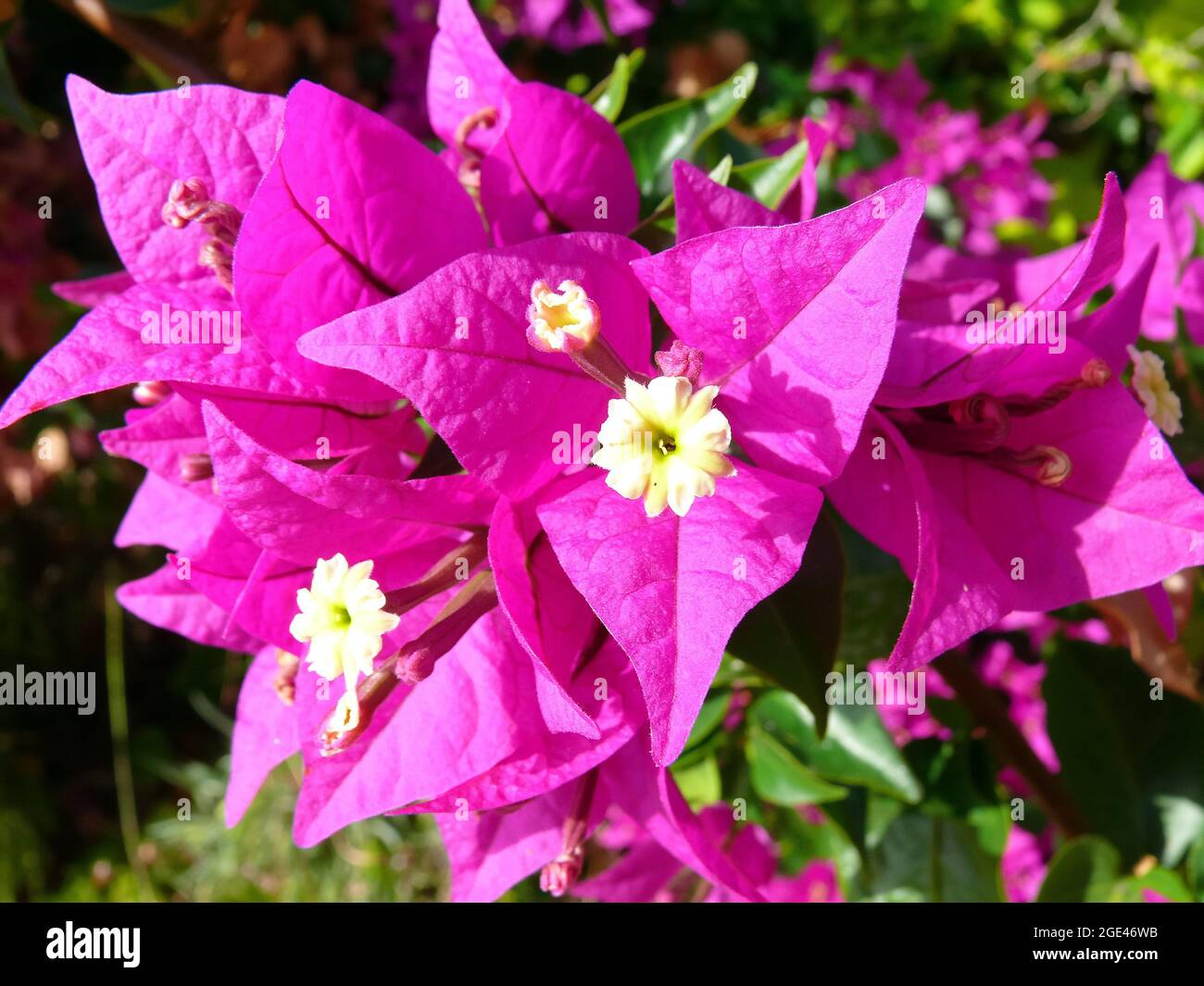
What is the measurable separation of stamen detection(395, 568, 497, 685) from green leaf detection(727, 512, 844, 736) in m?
0.14

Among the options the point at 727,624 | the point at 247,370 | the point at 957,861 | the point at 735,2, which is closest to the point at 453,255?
the point at 247,370

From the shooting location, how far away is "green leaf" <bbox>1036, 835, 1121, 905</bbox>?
72 centimetres

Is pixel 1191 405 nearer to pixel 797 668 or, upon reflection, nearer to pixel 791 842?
pixel 797 668

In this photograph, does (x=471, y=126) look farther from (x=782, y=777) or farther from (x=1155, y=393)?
(x=782, y=777)

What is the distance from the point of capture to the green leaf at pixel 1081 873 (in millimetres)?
721

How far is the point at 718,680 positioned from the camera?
2.58 feet

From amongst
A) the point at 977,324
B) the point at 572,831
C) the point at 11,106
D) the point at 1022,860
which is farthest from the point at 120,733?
the point at 977,324

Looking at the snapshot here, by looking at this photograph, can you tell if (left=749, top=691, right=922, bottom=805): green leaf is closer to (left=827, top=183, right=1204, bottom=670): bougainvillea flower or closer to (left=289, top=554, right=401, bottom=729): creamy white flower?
(left=827, top=183, right=1204, bottom=670): bougainvillea flower

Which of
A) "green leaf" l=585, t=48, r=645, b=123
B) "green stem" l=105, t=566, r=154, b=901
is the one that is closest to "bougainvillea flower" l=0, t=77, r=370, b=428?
"green leaf" l=585, t=48, r=645, b=123

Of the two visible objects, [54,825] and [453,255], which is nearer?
[453,255]

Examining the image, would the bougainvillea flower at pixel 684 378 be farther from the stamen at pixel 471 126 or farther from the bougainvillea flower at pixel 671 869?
the bougainvillea flower at pixel 671 869

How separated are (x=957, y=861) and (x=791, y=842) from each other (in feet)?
0.74

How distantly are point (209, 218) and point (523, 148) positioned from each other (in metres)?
0.16
